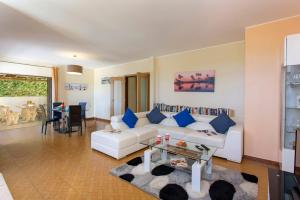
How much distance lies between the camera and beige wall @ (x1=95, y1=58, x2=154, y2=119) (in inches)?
235

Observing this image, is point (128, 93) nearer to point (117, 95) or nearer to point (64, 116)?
point (117, 95)

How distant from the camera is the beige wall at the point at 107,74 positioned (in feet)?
19.5

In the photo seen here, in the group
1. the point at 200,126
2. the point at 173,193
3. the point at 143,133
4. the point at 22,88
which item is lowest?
the point at 173,193

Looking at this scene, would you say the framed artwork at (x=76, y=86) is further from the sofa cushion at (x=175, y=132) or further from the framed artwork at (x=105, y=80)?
the sofa cushion at (x=175, y=132)

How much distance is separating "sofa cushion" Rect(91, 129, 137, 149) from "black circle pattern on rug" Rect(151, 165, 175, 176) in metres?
0.82

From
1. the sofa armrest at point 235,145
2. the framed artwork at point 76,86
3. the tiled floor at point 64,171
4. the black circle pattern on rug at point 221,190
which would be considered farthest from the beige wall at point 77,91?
the black circle pattern on rug at point 221,190

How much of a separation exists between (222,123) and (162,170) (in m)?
1.75

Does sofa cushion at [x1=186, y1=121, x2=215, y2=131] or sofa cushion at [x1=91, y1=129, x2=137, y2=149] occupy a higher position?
sofa cushion at [x1=186, y1=121, x2=215, y2=131]

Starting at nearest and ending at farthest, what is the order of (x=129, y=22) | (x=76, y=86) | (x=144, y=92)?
(x=129, y=22)
(x=144, y=92)
(x=76, y=86)

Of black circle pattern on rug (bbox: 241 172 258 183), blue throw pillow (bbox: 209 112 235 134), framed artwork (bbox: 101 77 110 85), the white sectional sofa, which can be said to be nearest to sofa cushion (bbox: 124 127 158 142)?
the white sectional sofa

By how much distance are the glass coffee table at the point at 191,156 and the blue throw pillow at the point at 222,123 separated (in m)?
0.94

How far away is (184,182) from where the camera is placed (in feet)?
7.63

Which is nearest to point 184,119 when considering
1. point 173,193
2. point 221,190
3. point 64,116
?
point 221,190

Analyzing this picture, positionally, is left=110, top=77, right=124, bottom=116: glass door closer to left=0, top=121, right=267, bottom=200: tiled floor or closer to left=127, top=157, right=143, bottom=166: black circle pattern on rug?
left=0, top=121, right=267, bottom=200: tiled floor
